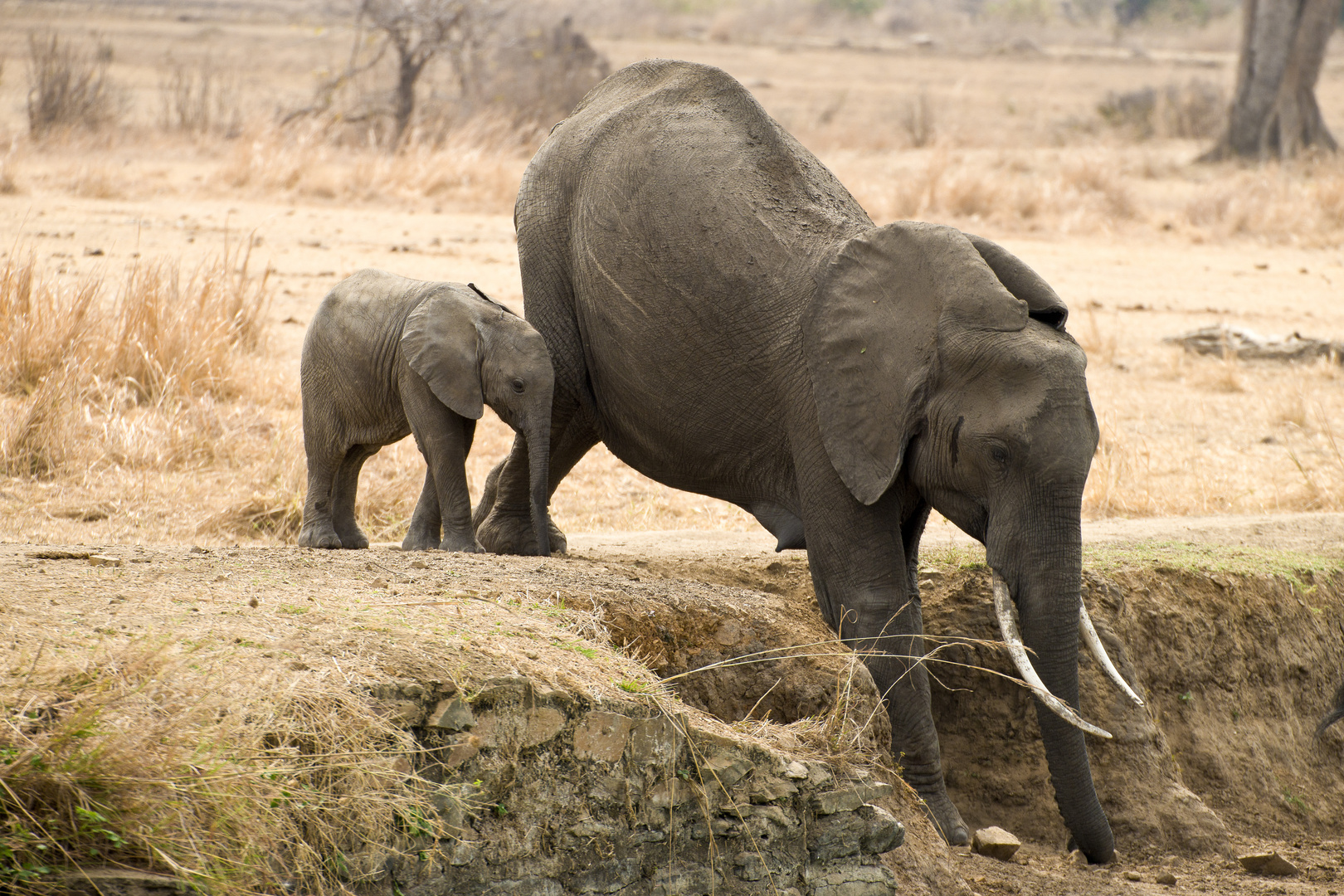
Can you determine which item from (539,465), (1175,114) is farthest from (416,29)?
(539,465)

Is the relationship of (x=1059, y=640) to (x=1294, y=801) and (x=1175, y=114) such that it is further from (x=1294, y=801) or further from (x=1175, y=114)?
(x=1175, y=114)

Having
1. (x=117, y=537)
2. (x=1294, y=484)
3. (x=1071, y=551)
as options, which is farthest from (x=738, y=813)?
(x=1294, y=484)

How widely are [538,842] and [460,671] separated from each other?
464 mm

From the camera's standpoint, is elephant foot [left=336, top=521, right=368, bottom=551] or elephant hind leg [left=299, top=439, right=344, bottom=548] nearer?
elephant hind leg [left=299, top=439, right=344, bottom=548]

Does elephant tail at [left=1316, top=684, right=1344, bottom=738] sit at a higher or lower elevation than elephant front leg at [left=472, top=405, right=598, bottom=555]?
lower

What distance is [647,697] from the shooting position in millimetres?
3807

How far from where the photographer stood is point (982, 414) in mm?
4512

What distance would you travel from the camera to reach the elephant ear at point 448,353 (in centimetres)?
548

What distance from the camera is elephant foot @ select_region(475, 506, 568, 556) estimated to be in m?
6.14

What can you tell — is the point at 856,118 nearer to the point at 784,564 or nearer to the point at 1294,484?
the point at 1294,484

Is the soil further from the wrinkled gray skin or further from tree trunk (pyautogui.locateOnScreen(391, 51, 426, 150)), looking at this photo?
tree trunk (pyautogui.locateOnScreen(391, 51, 426, 150))

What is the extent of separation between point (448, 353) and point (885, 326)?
1680mm

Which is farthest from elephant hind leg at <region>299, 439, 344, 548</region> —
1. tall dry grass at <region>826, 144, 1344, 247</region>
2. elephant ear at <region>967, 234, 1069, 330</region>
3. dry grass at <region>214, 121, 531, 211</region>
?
tall dry grass at <region>826, 144, 1344, 247</region>

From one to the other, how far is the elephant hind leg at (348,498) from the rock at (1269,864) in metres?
3.63
